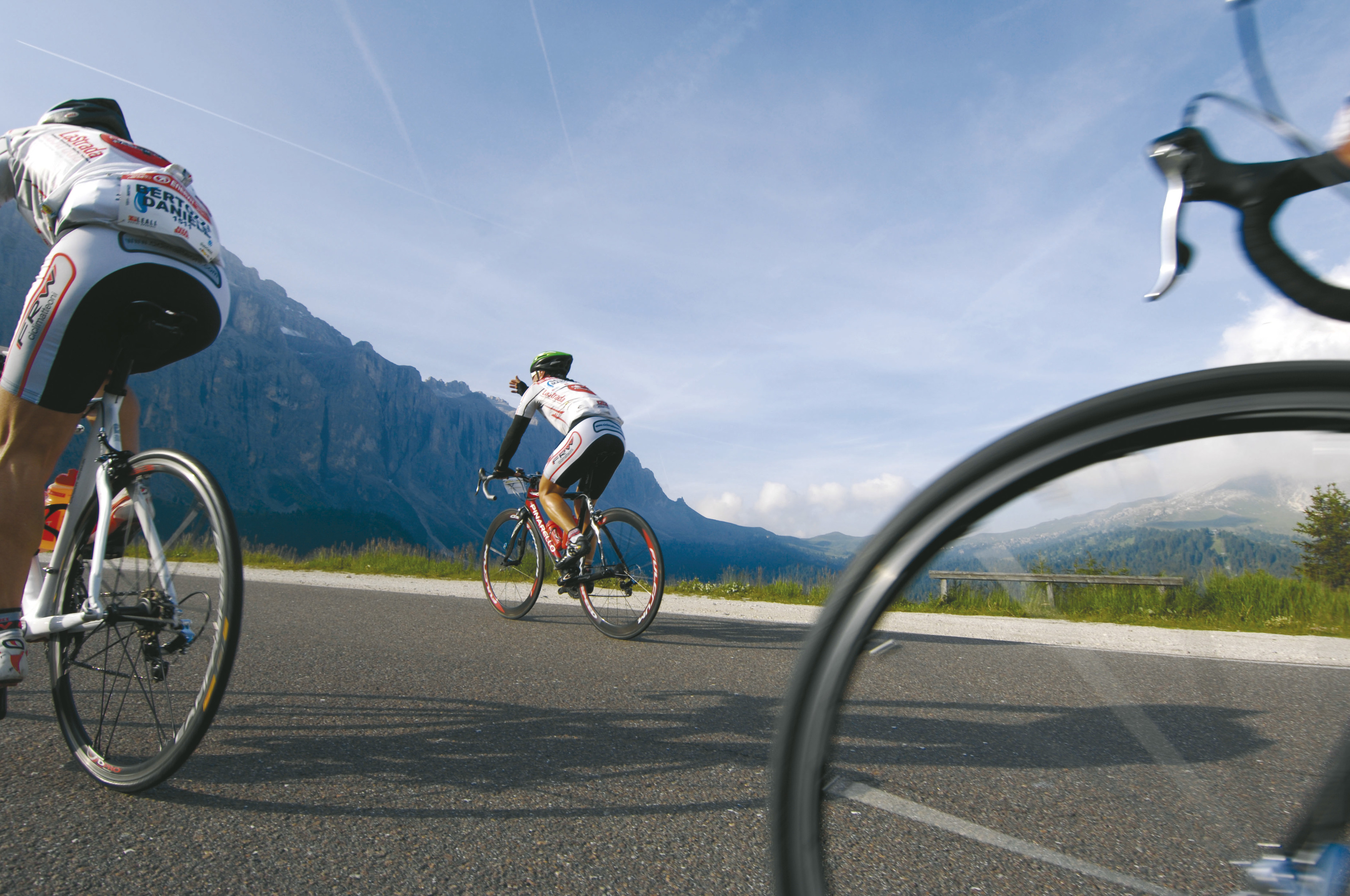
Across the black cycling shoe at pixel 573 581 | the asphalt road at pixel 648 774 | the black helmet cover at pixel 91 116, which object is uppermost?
the black helmet cover at pixel 91 116

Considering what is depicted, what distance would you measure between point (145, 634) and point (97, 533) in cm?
33

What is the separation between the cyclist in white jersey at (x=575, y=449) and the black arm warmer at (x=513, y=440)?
0.01m

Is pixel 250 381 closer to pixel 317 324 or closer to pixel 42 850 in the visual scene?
pixel 317 324

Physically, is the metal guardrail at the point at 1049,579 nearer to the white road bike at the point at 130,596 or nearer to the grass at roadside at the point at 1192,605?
the grass at roadside at the point at 1192,605

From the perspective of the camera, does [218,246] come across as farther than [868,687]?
Yes

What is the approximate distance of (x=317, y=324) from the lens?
197250 mm

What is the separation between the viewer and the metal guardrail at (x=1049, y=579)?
974 millimetres

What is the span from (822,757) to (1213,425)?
60 cm

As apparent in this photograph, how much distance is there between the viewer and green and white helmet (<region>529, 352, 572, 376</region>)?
19.3 feet

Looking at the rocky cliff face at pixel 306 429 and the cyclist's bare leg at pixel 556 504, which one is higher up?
the rocky cliff face at pixel 306 429

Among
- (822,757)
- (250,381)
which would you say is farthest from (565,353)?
(250,381)

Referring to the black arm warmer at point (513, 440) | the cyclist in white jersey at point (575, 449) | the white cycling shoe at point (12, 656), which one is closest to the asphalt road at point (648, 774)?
the white cycling shoe at point (12, 656)

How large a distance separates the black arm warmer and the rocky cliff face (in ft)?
327

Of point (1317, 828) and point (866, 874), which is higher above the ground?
point (1317, 828)
